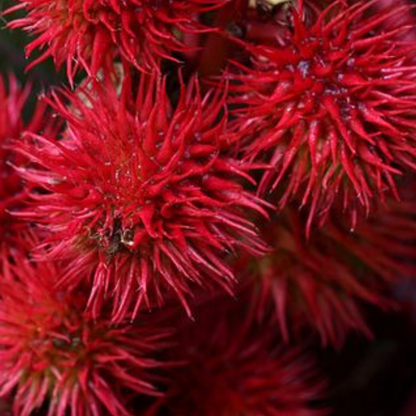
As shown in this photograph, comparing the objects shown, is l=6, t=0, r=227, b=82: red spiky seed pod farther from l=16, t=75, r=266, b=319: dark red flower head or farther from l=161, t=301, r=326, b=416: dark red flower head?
l=161, t=301, r=326, b=416: dark red flower head

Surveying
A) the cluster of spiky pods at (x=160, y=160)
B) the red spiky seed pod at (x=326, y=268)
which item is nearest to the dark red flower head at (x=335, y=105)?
the cluster of spiky pods at (x=160, y=160)

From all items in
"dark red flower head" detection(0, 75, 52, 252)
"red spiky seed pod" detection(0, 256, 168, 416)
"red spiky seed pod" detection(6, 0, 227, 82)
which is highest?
"red spiky seed pod" detection(6, 0, 227, 82)

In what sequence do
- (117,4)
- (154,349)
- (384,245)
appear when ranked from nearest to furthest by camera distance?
(117,4) → (154,349) → (384,245)

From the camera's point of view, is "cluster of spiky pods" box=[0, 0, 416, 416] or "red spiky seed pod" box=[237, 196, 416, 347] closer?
"cluster of spiky pods" box=[0, 0, 416, 416]

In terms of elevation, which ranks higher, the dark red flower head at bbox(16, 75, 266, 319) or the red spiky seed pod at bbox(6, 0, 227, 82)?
the red spiky seed pod at bbox(6, 0, 227, 82)

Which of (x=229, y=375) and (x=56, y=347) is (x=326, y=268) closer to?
(x=229, y=375)

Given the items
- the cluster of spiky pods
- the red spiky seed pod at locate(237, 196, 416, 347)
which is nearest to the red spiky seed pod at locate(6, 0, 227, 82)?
the cluster of spiky pods

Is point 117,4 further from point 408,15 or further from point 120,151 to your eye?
point 408,15

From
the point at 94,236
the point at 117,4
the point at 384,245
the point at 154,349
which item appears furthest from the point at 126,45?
the point at 384,245
